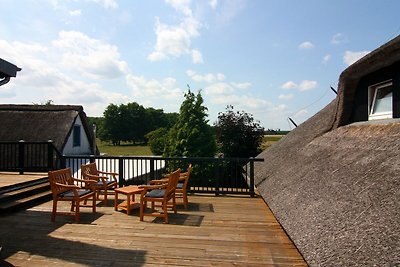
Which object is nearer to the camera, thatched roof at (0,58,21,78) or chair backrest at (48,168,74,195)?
thatched roof at (0,58,21,78)

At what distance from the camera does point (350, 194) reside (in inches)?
108

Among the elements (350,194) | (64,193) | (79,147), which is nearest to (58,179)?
(64,193)

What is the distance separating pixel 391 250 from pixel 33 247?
423cm

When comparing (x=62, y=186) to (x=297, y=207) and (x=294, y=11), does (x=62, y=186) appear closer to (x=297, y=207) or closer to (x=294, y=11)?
(x=297, y=207)

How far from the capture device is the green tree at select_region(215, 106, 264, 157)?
14.1m

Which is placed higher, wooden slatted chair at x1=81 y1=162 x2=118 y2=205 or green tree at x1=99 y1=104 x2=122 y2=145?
green tree at x1=99 y1=104 x2=122 y2=145

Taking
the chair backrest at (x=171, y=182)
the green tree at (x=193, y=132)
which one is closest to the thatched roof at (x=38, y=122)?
the green tree at (x=193, y=132)

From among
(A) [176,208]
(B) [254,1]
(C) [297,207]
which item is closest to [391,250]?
(C) [297,207]

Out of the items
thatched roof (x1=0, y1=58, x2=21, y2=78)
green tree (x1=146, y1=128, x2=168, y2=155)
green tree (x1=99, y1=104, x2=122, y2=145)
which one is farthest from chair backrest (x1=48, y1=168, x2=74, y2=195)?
green tree (x1=99, y1=104, x2=122, y2=145)

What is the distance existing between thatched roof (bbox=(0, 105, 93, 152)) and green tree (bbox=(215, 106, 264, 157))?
27.9 ft

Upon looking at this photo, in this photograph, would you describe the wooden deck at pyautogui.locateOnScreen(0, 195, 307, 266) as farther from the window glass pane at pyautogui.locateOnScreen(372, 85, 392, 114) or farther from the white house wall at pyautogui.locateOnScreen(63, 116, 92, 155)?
the white house wall at pyautogui.locateOnScreen(63, 116, 92, 155)

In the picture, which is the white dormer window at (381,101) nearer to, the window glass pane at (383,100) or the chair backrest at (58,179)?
the window glass pane at (383,100)

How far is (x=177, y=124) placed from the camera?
1223 cm

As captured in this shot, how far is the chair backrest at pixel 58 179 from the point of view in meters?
5.27
